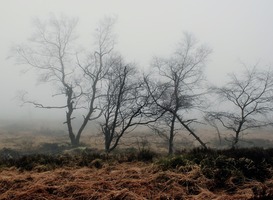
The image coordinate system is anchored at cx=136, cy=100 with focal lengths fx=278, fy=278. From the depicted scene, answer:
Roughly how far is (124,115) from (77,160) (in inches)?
352

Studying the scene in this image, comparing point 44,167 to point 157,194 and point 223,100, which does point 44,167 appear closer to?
point 157,194

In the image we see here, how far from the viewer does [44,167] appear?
593 centimetres

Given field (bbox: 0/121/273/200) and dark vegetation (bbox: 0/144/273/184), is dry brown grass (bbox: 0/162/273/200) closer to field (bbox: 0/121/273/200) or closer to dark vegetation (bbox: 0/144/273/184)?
field (bbox: 0/121/273/200)

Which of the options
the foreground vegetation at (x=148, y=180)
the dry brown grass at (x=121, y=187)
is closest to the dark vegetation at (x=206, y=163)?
the foreground vegetation at (x=148, y=180)

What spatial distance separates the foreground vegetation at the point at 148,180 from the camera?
Answer: 4.17 metres

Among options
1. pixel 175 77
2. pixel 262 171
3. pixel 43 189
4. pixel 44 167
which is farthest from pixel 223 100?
pixel 43 189

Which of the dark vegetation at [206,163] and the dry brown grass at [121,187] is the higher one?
the dark vegetation at [206,163]

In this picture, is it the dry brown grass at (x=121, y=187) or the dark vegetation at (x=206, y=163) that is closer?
the dry brown grass at (x=121, y=187)

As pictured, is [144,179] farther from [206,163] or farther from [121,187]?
[206,163]

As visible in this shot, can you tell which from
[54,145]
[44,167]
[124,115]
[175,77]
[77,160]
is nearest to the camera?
[44,167]

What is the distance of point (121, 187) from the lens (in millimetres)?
4465

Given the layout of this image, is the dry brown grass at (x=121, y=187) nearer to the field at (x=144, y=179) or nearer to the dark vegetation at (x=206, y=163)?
the field at (x=144, y=179)

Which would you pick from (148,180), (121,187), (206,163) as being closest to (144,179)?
(148,180)

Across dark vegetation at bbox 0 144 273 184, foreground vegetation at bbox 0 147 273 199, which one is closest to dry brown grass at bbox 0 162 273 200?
foreground vegetation at bbox 0 147 273 199
